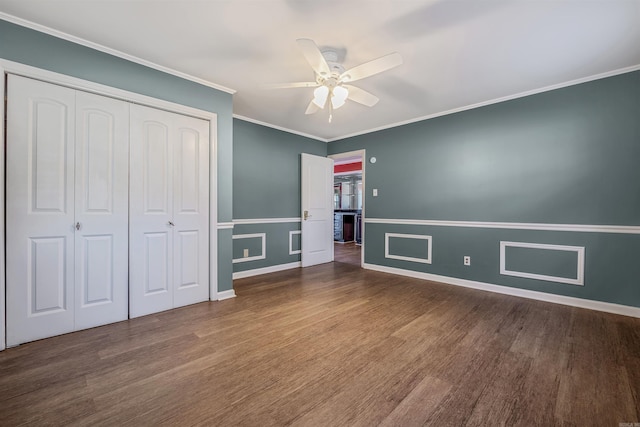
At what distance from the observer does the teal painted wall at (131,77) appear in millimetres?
2062

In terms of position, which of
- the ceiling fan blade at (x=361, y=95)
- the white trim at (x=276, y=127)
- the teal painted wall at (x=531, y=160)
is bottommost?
the teal painted wall at (x=531, y=160)

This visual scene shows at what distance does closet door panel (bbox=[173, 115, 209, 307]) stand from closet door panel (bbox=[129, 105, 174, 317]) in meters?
0.07

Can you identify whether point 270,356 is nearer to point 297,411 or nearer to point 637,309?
point 297,411

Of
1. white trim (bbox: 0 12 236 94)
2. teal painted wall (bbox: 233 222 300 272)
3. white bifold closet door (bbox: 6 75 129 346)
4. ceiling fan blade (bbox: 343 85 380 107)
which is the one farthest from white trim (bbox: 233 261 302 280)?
ceiling fan blade (bbox: 343 85 380 107)

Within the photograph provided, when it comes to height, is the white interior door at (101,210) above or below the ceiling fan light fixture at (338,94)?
below

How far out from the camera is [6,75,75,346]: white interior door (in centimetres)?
203

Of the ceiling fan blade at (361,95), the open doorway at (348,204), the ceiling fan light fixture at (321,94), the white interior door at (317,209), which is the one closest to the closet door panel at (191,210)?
the ceiling fan light fixture at (321,94)

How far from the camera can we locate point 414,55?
2.40 meters

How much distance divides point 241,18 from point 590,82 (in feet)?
11.8

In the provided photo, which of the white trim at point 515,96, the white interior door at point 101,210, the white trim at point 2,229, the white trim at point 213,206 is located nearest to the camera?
the white trim at point 2,229

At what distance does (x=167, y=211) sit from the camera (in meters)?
2.78

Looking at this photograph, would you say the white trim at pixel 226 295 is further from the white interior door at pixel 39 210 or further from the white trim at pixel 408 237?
the white trim at pixel 408 237

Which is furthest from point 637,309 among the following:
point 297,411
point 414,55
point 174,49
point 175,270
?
point 174,49

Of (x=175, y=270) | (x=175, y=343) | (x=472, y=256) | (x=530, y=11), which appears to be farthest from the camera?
(x=472, y=256)
